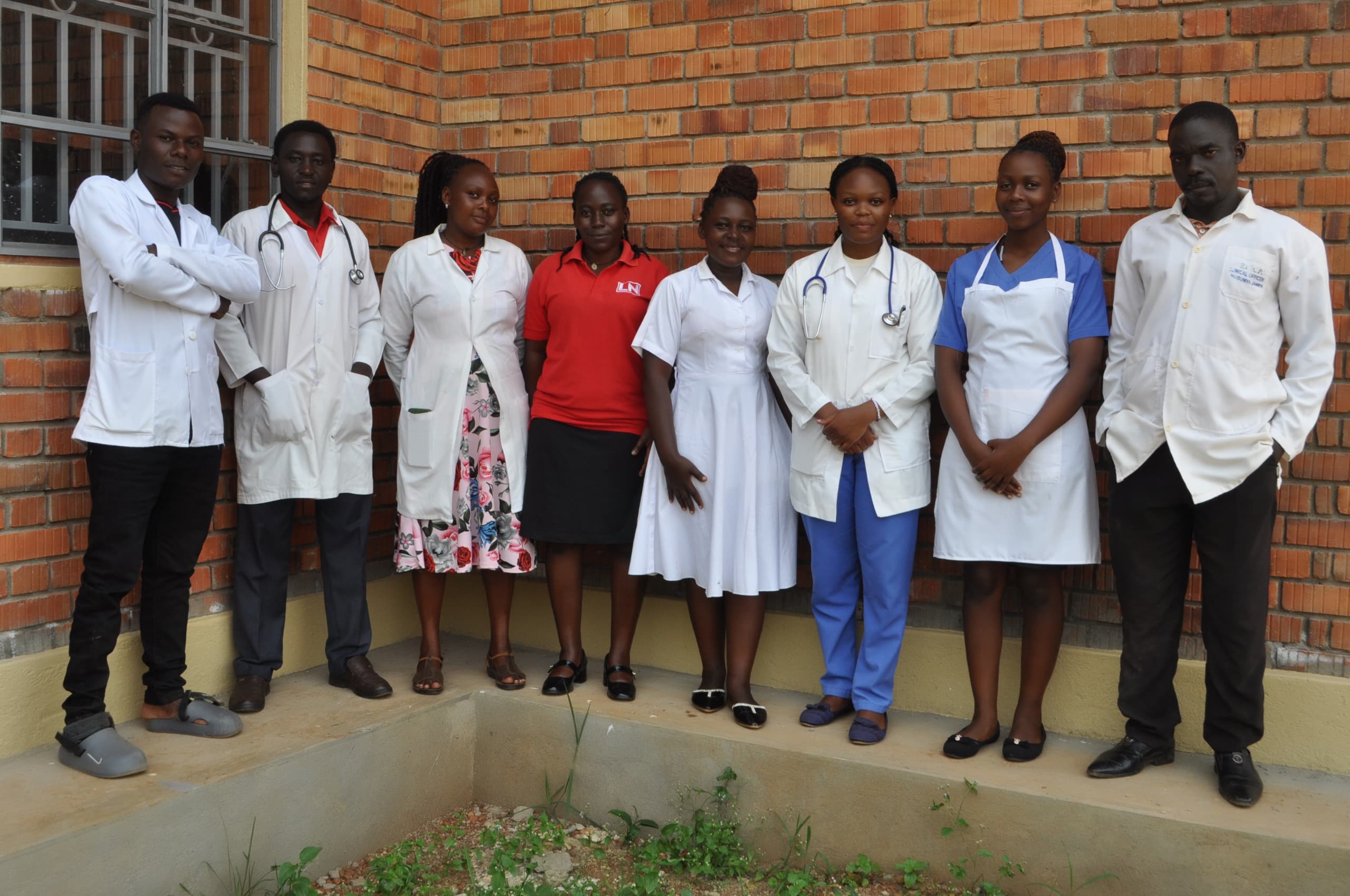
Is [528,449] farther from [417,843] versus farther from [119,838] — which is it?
[119,838]

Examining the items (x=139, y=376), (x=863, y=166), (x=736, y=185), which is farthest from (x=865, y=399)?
(x=139, y=376)

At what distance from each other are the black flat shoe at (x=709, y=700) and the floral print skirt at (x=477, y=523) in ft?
2.62

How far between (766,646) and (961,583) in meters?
0.79

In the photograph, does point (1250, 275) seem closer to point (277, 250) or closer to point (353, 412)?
point (353, 412)

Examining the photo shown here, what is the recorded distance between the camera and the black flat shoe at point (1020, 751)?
383 cm

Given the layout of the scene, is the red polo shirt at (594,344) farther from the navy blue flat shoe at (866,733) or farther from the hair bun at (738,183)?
the navy blue flat shoe at (866,733)

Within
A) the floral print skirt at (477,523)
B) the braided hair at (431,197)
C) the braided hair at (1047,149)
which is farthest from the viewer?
the braided hair at (431,197)

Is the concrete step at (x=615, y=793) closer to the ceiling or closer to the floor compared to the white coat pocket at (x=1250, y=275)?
closer to the floor

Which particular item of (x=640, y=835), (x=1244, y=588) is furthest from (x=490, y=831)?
(x=1244, y=588)

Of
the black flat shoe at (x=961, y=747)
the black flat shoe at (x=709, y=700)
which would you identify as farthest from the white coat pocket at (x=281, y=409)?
the black flat shoe at (x=961, y=747)

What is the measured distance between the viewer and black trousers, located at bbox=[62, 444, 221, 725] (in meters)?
3.60

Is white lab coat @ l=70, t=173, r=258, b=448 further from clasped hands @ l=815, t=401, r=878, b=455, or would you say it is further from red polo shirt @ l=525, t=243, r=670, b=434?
clasped hands @ l=815, t=401, r=878, b=455

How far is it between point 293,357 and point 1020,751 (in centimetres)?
277

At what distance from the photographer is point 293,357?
13.7 ft
